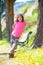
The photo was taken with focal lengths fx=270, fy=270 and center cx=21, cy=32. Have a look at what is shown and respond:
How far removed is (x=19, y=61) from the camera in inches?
400

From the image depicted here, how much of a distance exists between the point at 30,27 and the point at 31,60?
11.9m

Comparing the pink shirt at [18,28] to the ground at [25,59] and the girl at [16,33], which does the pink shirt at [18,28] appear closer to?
the girl at [16,33]

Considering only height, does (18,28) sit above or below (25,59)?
above

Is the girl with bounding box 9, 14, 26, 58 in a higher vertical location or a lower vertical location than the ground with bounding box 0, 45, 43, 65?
higher

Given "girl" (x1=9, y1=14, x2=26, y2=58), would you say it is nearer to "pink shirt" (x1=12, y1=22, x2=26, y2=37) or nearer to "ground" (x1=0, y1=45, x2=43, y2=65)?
"pink shirt" (x1=12, y1=22, x2=26, y2=37)

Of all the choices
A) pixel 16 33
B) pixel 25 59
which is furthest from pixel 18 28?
pixel 25 59

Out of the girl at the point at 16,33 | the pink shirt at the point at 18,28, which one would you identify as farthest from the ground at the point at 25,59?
the pink shirt at the point at 18,28

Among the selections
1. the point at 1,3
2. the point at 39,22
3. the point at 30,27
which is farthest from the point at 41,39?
the point at 30,27

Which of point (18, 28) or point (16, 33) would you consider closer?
point (16, 33)

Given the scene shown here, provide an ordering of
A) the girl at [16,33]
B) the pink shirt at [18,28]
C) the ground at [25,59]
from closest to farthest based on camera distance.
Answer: the ground at [25,59] < the girl at [16,33] < the pink shirt at [18,28]

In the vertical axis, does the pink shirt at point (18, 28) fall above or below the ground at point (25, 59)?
above

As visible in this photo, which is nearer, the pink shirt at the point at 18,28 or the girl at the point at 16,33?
the girl at the point at 16,33

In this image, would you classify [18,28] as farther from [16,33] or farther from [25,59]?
[25,59]

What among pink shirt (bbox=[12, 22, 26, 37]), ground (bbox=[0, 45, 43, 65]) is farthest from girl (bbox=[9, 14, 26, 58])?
ground (bbox=[0, 45, 43, 65])
